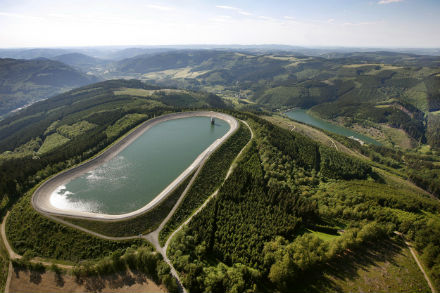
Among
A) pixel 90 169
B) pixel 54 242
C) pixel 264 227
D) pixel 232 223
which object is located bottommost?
pixel 54 242

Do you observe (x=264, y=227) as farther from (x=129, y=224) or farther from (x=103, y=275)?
(x=103, y=275)

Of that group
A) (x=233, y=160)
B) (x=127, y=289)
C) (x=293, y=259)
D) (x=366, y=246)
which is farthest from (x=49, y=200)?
(x=366, y=246)

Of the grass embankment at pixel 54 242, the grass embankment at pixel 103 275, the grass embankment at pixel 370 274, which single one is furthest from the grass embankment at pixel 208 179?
the grass embankment at pixel 370 274

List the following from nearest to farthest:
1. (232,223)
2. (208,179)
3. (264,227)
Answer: (264,227), (232,223), (208,179)

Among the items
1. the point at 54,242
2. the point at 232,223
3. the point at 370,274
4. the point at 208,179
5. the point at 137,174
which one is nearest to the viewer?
the point at 370,274

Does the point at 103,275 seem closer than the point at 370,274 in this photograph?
No

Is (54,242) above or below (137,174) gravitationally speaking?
below

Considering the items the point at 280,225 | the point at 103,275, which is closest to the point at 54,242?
the point at 103,275

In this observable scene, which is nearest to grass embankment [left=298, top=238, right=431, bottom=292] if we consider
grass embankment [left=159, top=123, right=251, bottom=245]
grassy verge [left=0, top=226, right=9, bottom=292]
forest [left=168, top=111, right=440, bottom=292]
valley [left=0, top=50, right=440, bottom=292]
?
valley [left=0, top=50, right=440, bottom=292]
